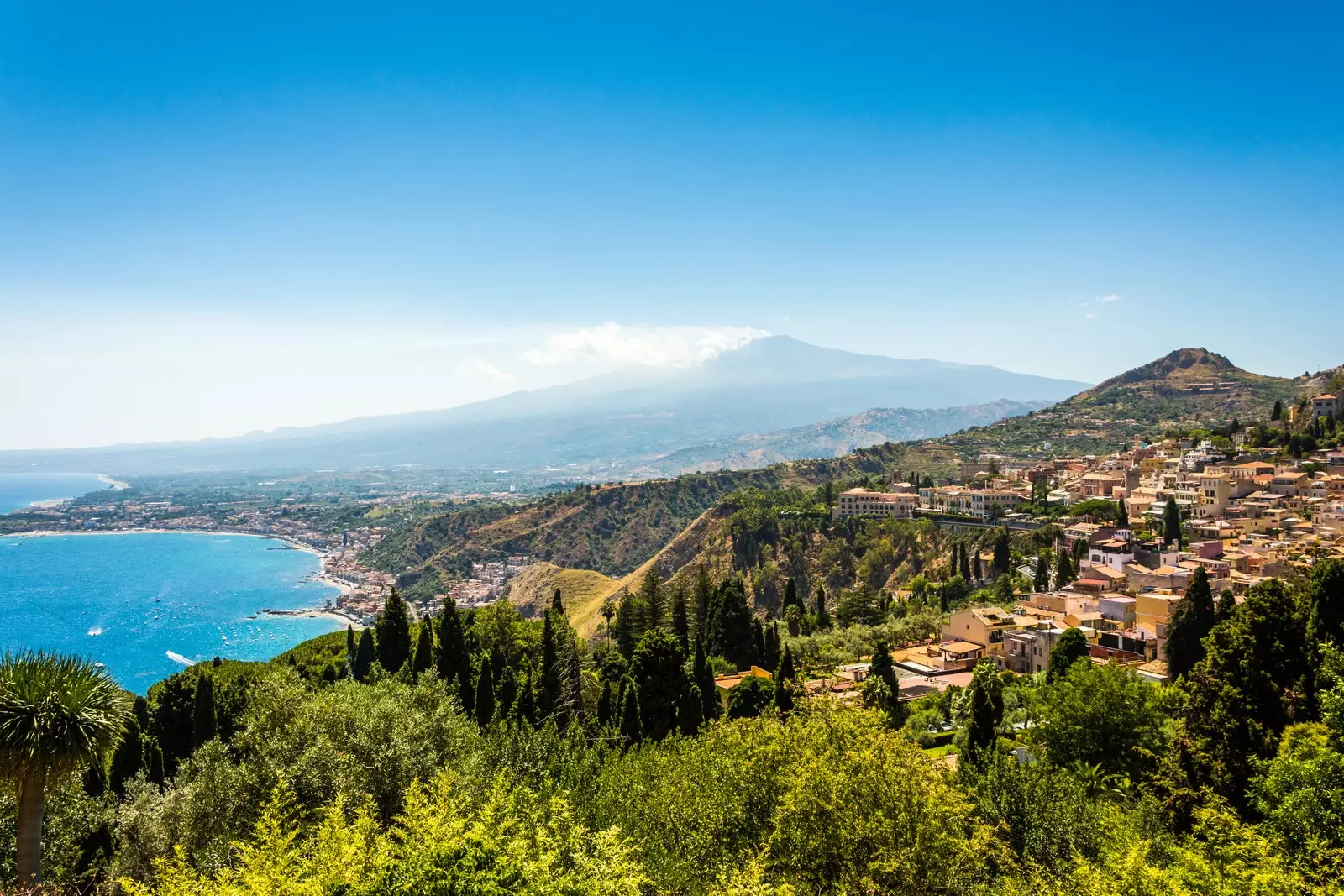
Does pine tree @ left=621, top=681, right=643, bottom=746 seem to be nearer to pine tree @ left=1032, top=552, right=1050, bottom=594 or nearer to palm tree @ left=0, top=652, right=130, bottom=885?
palm tree @ left=0, top=652, right=130, bottom=885

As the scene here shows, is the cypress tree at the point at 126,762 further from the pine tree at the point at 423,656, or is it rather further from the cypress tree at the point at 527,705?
the cypress tree at the point at 527,705

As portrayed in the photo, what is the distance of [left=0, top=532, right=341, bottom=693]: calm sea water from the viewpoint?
76.1m

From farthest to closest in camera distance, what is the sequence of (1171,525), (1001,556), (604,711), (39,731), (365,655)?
1. (1001,556)
2. (1171,525)
3. (365,655)
4. (604,711)
5. (39,731)

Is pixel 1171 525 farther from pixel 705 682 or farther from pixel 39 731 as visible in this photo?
pixel 39 731

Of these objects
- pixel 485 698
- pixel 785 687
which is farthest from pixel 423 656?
pixel 785 687

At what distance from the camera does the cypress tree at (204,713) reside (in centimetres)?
2786

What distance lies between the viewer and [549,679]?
29.3m

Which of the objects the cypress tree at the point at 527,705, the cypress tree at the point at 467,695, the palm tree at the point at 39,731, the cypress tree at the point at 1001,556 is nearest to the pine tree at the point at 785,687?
the cypress tree at the point at 527,705

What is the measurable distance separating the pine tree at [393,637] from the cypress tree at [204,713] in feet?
24.5

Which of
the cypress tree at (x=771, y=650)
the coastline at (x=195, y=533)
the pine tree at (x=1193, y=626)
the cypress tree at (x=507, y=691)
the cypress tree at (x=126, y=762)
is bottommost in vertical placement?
the coastline at (x=195, y=533)

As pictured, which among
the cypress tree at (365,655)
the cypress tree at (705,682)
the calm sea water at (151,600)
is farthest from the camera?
the calm sea water at (151,600)

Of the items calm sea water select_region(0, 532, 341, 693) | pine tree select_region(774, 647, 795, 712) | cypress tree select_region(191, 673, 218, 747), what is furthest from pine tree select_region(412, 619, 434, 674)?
calm sea water select_region(0, 532, 341, 693)

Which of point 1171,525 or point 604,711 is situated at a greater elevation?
point 1171,525

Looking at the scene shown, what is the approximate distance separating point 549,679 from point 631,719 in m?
Result: 5.32
